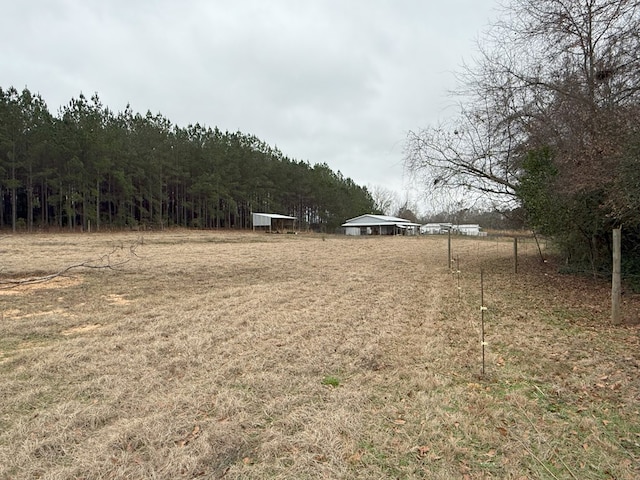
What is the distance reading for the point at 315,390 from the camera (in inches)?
124

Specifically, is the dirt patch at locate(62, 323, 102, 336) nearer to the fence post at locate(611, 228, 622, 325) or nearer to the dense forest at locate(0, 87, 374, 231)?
the fence post at locate(611, 228, 622, 325)

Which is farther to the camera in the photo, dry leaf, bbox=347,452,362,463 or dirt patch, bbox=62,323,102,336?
dirt patch, bbox=62,323,102,336

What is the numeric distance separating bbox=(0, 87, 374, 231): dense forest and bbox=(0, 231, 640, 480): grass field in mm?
25317

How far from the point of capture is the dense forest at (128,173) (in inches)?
1029

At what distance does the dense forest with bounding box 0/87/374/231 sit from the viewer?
26125 mm

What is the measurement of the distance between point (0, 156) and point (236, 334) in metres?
30.2

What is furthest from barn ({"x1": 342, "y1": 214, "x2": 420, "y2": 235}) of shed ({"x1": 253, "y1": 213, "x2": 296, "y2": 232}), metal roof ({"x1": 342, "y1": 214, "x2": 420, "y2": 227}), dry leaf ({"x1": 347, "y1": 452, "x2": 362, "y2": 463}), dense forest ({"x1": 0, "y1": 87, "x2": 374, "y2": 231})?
dry leaf ({"x1": 347, "y1": 452, "x2": 362, "y2": 463})

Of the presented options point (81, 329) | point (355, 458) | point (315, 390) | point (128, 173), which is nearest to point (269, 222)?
point (128, 173)

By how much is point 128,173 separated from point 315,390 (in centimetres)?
3265

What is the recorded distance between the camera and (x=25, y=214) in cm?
3200

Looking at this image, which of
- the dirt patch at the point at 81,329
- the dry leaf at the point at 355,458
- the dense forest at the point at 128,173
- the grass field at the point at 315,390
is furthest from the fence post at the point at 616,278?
the dense forest at the point at 128,173

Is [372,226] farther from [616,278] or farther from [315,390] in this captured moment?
[315,390]

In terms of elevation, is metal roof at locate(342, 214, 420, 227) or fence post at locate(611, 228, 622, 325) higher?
metal roof at locate(342, 214, 420, 227)

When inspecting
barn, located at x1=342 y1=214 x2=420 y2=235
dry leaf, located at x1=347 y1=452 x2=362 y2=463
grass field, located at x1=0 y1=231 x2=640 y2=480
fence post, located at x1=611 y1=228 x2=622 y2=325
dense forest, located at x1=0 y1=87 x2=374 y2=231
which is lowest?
dry leaf, located at x1=347 y1=452 x2=362 y2=463
